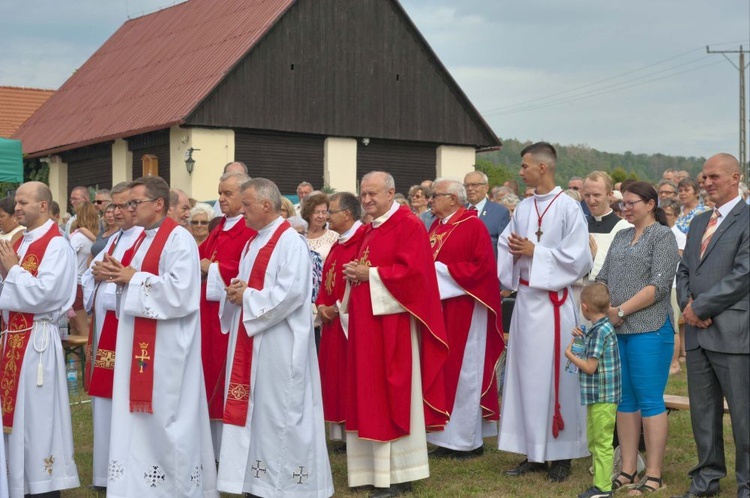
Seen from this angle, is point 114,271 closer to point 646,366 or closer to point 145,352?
point 145,352

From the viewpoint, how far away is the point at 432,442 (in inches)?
320

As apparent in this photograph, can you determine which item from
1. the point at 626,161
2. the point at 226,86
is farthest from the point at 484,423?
the point at 626,161

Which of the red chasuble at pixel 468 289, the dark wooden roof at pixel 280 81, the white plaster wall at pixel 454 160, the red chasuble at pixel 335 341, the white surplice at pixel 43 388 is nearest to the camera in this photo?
the white surplice at pixel 43 388

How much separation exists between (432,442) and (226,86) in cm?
1949

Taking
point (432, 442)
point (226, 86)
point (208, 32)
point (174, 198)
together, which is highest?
point (208, 32)

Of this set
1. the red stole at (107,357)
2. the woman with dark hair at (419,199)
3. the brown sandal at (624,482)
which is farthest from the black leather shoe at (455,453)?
the woman with dark hair at (419,199)

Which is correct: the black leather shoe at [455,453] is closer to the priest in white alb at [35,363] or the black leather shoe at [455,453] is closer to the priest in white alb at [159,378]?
the priest in white alb at [159,378]

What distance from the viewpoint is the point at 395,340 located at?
698 cm

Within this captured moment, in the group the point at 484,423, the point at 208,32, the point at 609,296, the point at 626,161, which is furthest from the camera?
the point at 626,161

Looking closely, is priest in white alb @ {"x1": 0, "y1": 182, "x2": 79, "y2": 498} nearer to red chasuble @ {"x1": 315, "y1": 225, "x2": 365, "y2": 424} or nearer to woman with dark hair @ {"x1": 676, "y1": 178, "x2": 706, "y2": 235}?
red chasuble @ {"x1": 315, "y1": 225, "x2": 365, "y2": 424}

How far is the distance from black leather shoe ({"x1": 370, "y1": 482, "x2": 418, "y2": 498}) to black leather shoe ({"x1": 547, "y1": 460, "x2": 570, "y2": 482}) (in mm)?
1070

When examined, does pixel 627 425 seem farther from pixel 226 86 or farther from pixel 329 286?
pixel 226 86

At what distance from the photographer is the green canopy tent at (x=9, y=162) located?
12.4 m

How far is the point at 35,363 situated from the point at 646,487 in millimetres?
4199
